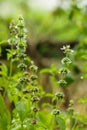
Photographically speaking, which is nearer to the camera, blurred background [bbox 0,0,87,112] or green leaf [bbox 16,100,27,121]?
green leaf [bbox 16,100,27,121]

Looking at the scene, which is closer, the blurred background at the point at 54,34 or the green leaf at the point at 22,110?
the green leaf at the point at 22,110

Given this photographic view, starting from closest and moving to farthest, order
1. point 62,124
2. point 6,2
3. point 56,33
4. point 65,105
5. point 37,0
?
point 62,124 → point 65,105 → point 56,33 → point 6,2 → point 37,0

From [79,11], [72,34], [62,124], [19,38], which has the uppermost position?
[72,34]

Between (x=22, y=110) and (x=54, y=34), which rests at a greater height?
(x=54, y=34)

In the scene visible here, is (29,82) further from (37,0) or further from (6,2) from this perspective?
(37,0)

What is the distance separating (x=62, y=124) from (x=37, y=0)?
1049cm

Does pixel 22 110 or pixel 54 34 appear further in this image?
pixel 54 34

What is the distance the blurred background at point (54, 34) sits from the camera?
3.43 meters

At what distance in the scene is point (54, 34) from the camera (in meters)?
8.76

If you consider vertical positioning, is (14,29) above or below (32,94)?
above

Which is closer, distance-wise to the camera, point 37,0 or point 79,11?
point 79,11

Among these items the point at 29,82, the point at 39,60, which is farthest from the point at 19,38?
the point at 39,60

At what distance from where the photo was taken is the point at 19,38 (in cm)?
177

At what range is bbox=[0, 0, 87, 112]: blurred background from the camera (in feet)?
11.3
